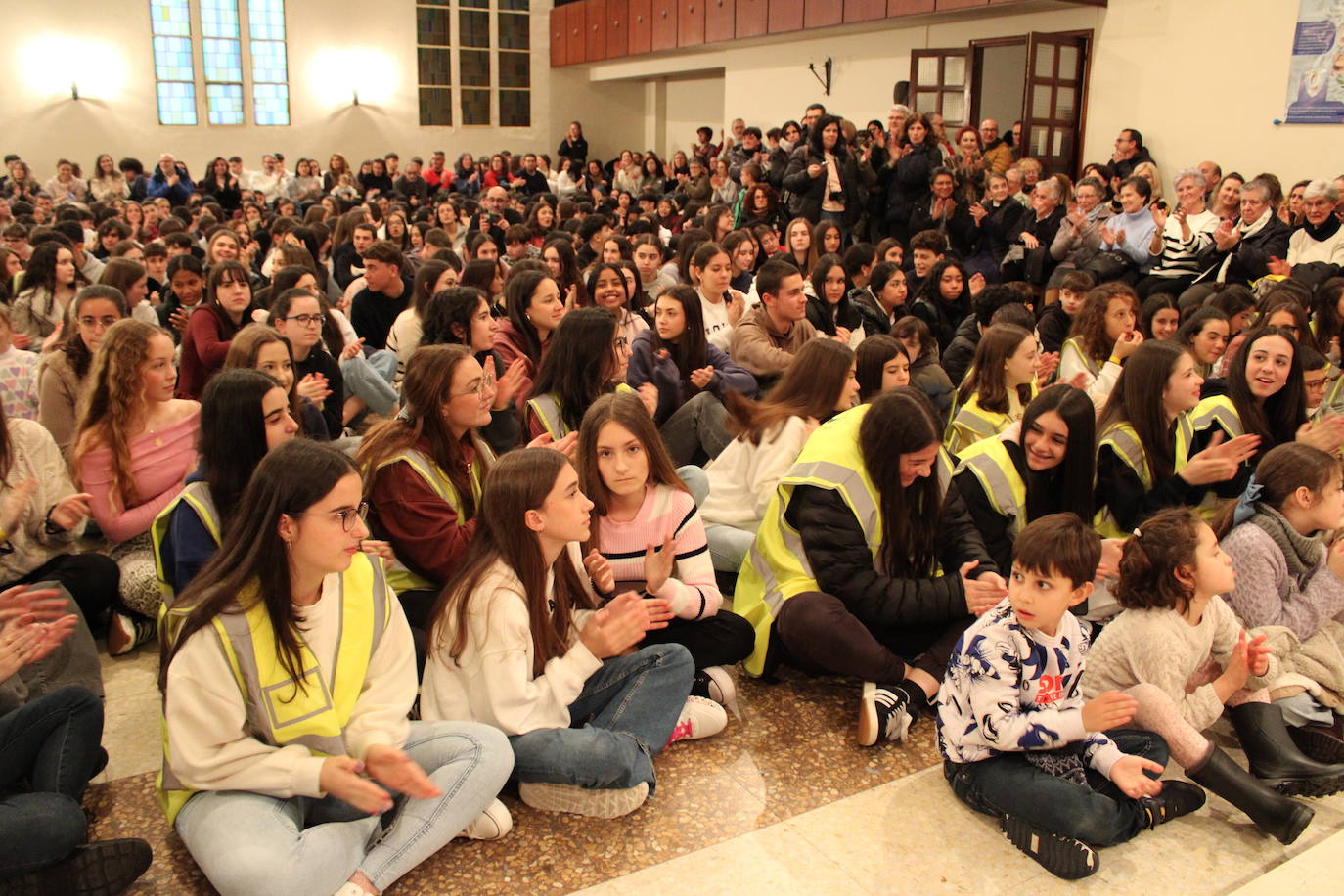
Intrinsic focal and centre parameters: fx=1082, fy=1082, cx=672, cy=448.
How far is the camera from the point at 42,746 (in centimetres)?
233

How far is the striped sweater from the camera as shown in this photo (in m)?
3.08

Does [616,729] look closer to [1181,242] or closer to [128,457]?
[128,457]

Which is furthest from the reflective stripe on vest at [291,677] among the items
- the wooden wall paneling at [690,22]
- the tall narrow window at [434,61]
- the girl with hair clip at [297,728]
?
the tall narrow window at [434,61]

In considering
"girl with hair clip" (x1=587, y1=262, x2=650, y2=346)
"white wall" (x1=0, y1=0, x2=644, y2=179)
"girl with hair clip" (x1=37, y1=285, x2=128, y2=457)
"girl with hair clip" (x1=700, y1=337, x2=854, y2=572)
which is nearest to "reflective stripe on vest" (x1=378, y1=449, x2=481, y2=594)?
"girl with hair clip" (x1=700, y1=337, x2=854, y2=572)

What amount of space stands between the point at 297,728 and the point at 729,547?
1793mm

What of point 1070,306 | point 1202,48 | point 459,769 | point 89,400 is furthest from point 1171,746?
point 1202,48

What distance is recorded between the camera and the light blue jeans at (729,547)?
3.73 m

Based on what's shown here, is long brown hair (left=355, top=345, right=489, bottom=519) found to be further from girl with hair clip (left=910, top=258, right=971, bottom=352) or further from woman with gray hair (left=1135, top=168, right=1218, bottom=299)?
woman with gray hair (left=1135, top=168, right=1218, bottom=299)

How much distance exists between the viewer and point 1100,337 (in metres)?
5.21

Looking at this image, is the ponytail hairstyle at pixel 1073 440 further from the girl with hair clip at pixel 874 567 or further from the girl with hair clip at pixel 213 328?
the girl with hair clip at pixel 213 328

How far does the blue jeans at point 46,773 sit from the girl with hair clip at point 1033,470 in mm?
2503

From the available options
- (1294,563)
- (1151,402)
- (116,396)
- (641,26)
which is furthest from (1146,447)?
(641,26)

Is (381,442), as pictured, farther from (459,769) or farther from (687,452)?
(687,452)

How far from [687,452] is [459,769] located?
98.6 inches
